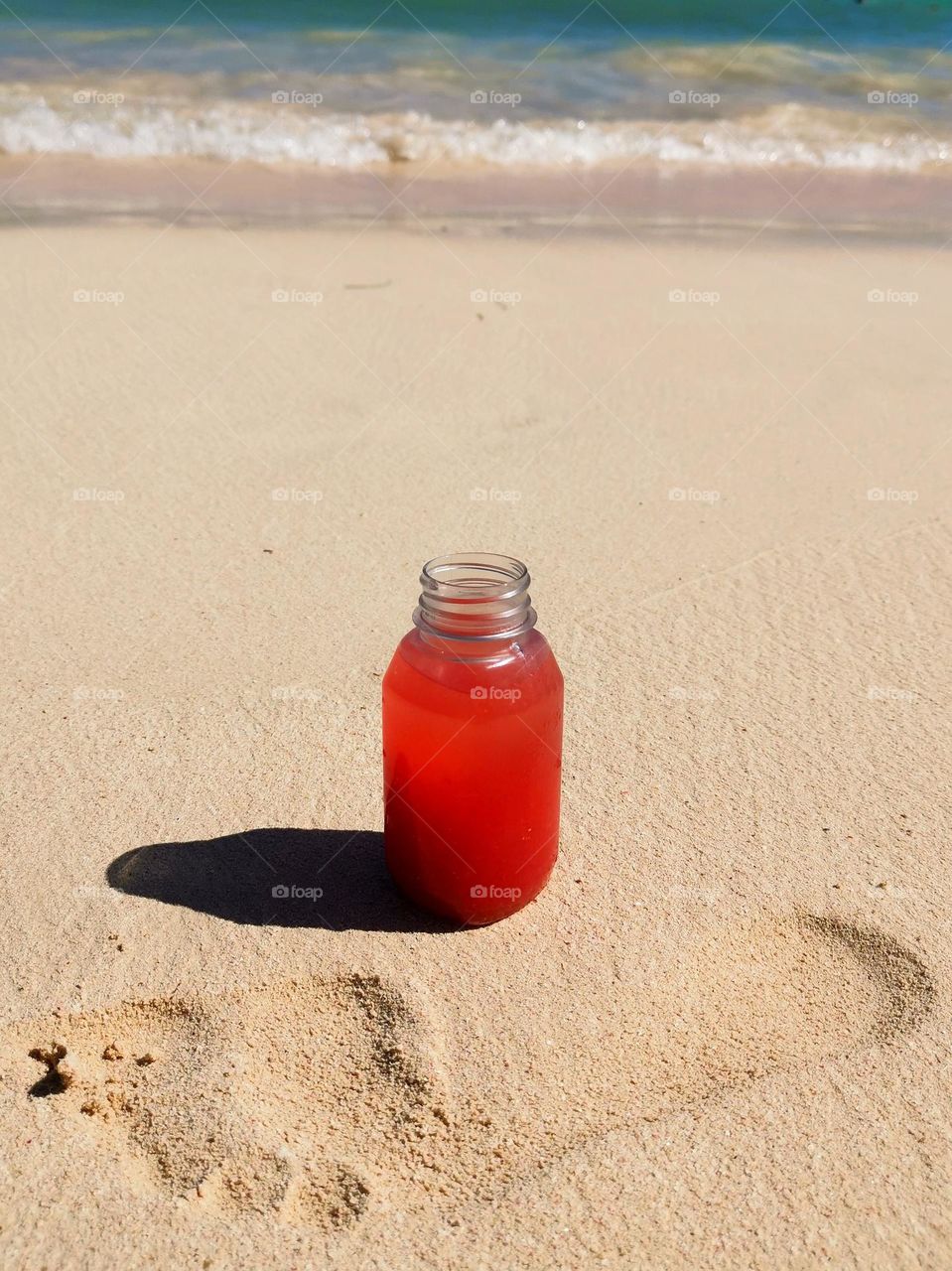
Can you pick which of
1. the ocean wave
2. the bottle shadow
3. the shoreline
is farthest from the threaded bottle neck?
the ocean wave

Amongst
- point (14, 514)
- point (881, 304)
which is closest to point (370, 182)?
point (881, 304)

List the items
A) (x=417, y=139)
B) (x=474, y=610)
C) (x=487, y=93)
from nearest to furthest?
(x=474, y=610) → (x=417, y=139) → (x=487, y=93)

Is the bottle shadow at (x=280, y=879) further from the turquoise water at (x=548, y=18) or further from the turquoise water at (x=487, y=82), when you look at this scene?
the turquoise water at (x=548, y=18)

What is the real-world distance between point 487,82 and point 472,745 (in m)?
9.96

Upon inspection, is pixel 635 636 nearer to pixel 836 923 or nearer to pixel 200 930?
pixel 836 923

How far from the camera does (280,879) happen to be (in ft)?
7.59

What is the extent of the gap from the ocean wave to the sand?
376cm

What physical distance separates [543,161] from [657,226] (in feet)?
7.69

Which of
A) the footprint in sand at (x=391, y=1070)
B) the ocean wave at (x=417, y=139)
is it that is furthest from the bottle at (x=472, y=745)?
the ocean wave at (x=417, y=139)

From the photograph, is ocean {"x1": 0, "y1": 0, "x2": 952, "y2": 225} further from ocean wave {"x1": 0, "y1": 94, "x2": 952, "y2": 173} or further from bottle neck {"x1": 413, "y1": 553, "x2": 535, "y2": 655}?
bottle neck {"x1": 413, "y1": 553, "x2": 535, "y2": 655}

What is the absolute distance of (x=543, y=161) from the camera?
861 cm

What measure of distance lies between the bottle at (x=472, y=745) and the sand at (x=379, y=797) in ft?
0.35

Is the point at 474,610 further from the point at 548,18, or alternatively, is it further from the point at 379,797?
the point at 548,18

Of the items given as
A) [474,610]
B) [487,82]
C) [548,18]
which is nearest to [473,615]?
[474,610]
